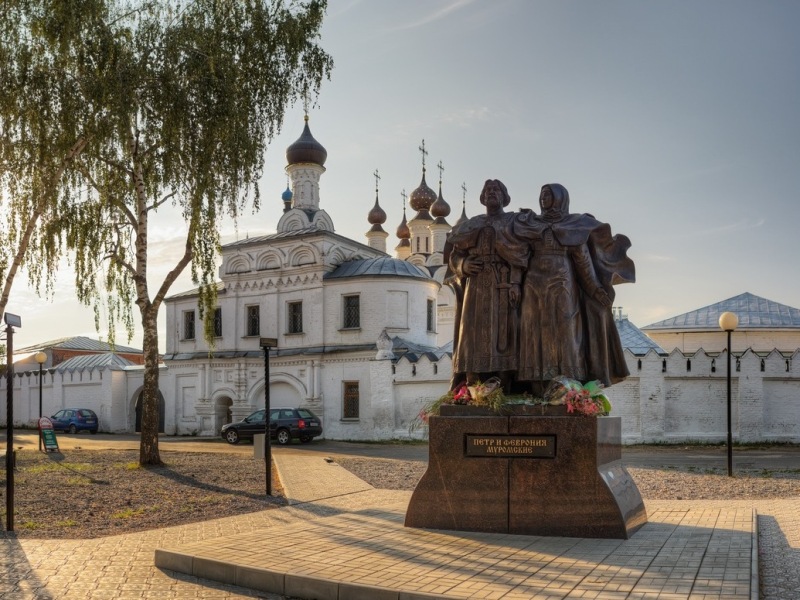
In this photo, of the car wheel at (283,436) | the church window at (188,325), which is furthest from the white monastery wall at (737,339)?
the church window at (188,325)

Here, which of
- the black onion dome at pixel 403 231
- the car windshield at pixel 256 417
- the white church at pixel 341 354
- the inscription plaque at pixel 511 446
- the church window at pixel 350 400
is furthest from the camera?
the black onion dome at pixel 403 231

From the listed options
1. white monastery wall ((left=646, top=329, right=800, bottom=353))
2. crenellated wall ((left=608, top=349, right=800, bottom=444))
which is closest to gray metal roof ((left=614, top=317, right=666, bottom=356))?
crenellated wall ((left=608, top=349, right=800, bottom=444))

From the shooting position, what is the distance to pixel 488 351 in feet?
27.5

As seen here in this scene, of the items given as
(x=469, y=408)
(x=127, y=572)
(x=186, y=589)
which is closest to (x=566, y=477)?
(x=469, y=408)

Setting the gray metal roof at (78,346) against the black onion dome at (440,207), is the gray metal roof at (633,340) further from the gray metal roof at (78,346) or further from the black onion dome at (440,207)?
the gray metal roof at (78,346)

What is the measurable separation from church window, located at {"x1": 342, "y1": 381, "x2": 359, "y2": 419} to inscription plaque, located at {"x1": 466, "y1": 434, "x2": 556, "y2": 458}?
23041mm

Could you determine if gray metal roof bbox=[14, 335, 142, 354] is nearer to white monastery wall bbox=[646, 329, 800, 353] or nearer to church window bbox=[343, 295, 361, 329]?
church window bbox=[343, 295, 361, 329]

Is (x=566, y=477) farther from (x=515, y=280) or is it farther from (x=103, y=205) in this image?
(x=103, y=205)

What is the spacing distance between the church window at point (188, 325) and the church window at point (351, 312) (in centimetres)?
804

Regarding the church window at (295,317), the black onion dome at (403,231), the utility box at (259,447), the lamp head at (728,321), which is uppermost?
the black onion dome at (403,231)

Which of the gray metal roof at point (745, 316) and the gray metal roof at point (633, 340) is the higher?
the gray metal roof at point (745, 316)

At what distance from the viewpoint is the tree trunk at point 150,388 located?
57.4ft

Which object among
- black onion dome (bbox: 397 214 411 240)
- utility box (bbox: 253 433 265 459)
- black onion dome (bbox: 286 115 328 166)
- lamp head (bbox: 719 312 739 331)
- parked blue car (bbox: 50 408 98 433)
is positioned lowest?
parked blue car (bbox: 50 408 98 433)

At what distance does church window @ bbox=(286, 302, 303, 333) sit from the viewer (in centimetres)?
3366
